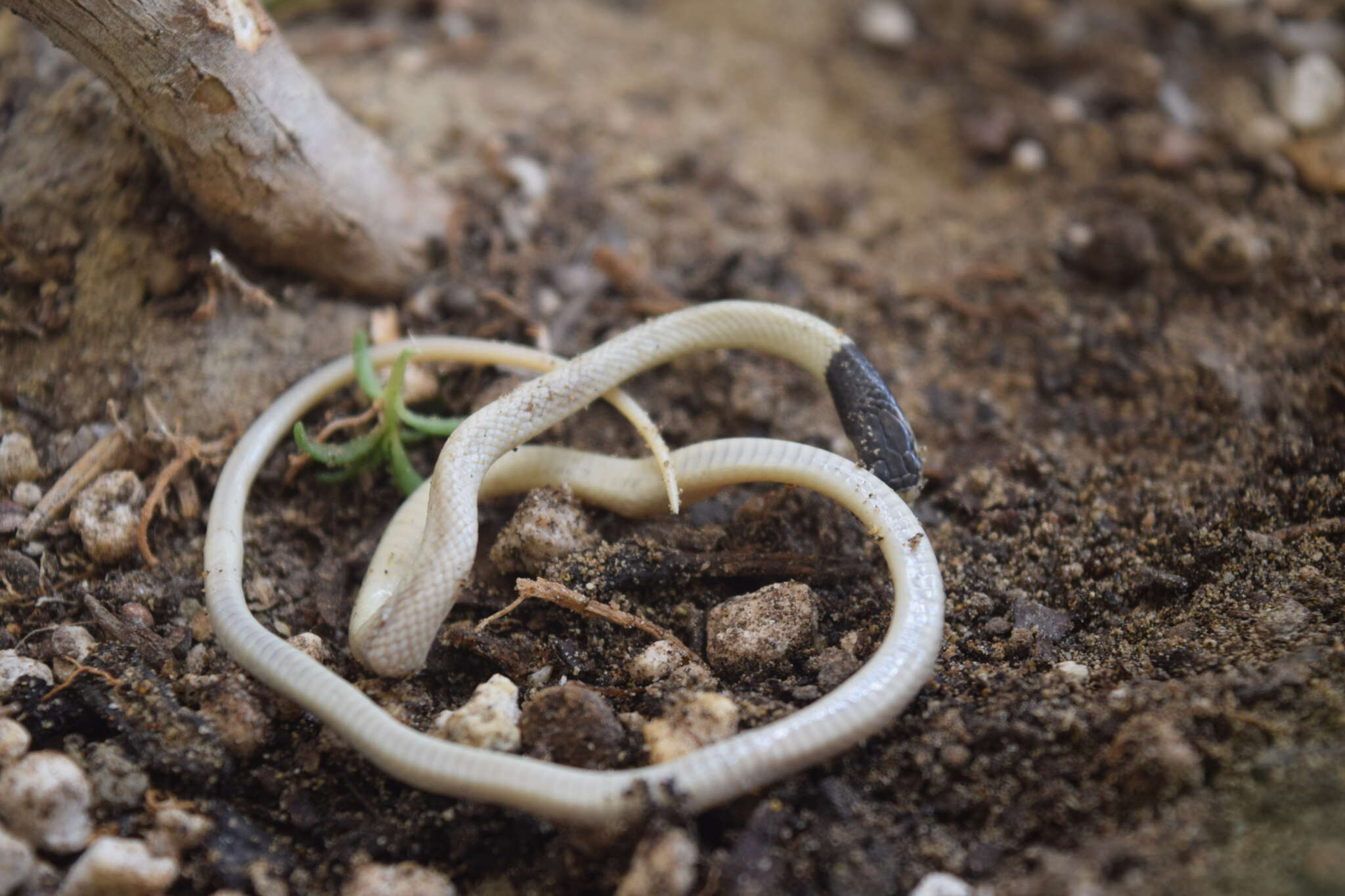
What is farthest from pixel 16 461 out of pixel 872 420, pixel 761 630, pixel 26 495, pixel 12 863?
pixel 872 420

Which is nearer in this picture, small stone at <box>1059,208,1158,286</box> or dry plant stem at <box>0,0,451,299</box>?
dry plant stem at <box>0,0,451,299</box>

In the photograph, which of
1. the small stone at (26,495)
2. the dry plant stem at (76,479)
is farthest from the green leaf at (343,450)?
the small stone at (26,495)

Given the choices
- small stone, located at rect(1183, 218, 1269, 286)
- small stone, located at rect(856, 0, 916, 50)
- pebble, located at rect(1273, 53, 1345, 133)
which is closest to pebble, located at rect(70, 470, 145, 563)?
small stone, located at rect(1183, 218, 1269, 286)

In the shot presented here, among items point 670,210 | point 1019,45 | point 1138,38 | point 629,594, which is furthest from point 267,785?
point 1138,38

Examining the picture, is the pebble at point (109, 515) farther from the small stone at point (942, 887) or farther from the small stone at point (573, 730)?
the small stone at point (942, 887)

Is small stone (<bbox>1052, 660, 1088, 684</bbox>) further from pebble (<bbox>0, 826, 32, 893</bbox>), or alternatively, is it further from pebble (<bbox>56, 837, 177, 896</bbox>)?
pebble (<bbox>0, 826, 32, 893</bbox>)

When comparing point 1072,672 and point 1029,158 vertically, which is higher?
point 1029,158

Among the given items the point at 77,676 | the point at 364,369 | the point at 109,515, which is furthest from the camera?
the point at 364,369

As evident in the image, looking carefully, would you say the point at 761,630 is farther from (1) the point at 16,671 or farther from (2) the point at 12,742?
(1) the point at 16,671
